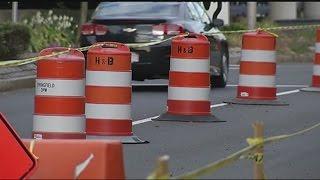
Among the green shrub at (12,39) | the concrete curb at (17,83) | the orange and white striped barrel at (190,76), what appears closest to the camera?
the orange and white striped barrel at (190,76)

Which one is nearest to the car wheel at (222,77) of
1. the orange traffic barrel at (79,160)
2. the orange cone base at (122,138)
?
the orange cone base at (122,138)

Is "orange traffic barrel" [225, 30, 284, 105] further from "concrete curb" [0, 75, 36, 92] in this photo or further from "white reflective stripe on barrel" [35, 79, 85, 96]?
"white reflective stripe on barrel" [35, 79, 85, 96]

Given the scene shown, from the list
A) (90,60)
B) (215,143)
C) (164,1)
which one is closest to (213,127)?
(215,143)

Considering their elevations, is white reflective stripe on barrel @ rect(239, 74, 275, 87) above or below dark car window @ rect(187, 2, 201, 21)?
below

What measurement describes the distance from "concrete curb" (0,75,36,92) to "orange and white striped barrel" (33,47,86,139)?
6314 mm

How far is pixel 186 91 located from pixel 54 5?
16.4m

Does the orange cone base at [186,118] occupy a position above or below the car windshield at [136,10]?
below

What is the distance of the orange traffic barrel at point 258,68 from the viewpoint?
42.4 feet

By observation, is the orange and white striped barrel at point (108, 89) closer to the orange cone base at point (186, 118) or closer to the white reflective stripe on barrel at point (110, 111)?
the white reflective stripe on barrel at point (110, 111)

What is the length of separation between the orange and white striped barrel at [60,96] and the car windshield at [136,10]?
19.7ft

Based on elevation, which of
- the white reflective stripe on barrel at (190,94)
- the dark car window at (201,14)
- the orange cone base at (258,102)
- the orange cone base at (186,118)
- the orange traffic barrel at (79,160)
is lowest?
the orange cone base at (258,102)

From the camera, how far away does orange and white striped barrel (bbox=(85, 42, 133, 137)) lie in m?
9.07

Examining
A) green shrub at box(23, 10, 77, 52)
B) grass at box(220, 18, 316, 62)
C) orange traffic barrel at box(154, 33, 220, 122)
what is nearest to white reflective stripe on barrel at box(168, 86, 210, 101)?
orange traffic barrel at box(154, 33, 220, 122)

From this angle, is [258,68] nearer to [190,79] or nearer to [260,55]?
[260,55]
